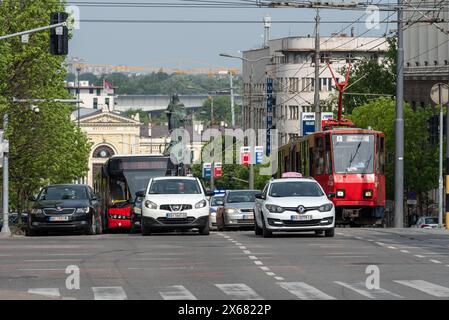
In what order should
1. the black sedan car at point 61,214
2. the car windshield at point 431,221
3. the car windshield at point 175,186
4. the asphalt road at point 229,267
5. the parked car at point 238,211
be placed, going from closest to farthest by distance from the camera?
the asphalt road at point 229,267
the car windshield at point 175,186
the black sedan car at point 61,214
the parked car at point 238,211
the car windshield at point 431,221

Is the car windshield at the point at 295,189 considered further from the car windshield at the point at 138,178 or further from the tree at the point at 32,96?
the tree at the point at 32,96

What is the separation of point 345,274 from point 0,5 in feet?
138

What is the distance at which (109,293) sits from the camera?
2030cm

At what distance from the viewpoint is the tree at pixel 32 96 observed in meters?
63.1

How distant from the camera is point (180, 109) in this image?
16262 centimetres

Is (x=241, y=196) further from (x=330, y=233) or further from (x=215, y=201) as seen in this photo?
(x=330, y=233)

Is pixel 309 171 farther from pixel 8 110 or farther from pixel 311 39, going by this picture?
pixel 311 39

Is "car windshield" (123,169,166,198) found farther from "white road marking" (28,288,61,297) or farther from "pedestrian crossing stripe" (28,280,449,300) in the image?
"white road marking" (28,288,61,297)

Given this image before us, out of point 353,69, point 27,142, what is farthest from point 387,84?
point 27,142

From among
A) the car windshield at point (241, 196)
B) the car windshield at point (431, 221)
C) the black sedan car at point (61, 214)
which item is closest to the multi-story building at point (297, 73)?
the car windshield at point (431, 221)

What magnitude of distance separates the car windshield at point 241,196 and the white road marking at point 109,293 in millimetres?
29695

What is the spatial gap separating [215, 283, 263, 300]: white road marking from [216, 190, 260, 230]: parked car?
2782 cm

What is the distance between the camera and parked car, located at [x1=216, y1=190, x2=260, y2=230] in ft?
164

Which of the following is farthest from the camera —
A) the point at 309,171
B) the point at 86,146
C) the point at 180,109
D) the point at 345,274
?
the point at 180,109
